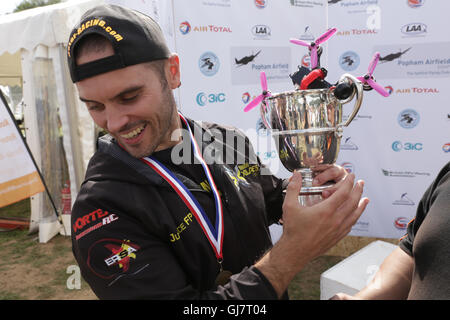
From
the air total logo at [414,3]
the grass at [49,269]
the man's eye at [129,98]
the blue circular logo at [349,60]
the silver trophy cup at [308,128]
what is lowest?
the grass at [49,269]

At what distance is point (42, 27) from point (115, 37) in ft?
13.1

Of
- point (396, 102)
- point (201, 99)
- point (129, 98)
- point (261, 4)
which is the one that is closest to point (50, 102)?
point (201, 99)

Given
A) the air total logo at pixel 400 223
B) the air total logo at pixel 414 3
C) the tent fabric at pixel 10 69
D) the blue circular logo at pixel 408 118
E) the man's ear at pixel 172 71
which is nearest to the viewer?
the man's ear at pixel 172 71

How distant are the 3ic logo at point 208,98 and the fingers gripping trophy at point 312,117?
198 cm

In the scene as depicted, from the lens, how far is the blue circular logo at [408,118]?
345 cm

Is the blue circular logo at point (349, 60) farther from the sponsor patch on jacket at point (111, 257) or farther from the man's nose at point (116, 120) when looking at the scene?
the sponsor patch on jacket at point (111, 257)

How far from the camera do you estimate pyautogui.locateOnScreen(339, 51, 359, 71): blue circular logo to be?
3.51 m

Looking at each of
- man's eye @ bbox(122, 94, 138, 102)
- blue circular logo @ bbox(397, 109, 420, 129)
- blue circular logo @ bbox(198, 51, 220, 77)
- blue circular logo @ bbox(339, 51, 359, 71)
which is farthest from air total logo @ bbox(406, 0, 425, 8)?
man's eye @ bbox(122, 94, 138, 102)

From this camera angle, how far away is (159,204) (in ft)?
3.77

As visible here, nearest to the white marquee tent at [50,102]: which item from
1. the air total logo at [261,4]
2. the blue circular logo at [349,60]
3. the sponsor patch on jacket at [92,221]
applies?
the air total logo at [261,4]

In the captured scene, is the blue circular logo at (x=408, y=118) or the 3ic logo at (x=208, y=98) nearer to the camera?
the 3ic logo at (x=208, y=98)

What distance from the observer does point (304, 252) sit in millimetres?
992

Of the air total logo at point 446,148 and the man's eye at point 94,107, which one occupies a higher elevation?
the man's eye at point 94,107

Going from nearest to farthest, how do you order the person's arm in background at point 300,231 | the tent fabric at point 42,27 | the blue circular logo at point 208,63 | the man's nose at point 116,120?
1. the person's arm in background at point 300,231
2. the man's nose at point 116,120
3. the blue circular logo at point 208,63
4. the tent fabric at point 42,27
